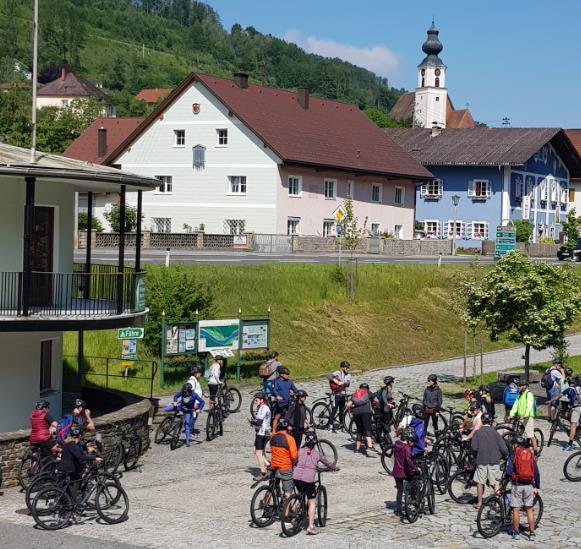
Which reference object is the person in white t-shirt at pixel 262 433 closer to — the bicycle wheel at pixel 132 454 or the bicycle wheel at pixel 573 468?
the bicycle wheel at pixel 132 454

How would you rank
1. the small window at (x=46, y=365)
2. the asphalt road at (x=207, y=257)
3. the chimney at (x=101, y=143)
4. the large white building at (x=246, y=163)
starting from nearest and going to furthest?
1. the small window at (x=46, y=365)
2. the asphalt road at (x=207, y=257)
3. the large white building at (x=246, y=163)
4. the chimney at (x=101, y=143)

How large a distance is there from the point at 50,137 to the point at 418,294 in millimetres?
56613

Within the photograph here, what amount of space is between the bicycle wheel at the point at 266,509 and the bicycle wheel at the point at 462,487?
13.0 feet

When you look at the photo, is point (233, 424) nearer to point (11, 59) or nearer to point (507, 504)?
point (507, 504)

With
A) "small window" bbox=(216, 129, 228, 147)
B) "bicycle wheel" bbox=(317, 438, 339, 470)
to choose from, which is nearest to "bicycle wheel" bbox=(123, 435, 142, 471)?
"bicycle wheel" bbox=(317, 438, 339, 470)

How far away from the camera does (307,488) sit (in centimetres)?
1672

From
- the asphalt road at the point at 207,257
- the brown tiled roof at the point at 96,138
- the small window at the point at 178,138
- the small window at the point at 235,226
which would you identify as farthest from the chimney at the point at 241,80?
the asphalt road at the point at 207,257

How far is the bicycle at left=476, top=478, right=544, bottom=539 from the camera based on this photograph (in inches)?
672

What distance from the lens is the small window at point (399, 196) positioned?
71.8 metres

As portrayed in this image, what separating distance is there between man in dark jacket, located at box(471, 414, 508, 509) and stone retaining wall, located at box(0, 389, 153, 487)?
7.49 m

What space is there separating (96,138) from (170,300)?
4639 cm

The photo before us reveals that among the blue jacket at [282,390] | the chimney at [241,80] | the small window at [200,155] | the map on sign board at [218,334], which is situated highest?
the chimney at [241,80]

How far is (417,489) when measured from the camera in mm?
17906

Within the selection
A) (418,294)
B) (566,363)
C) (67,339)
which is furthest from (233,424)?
(418,294)
